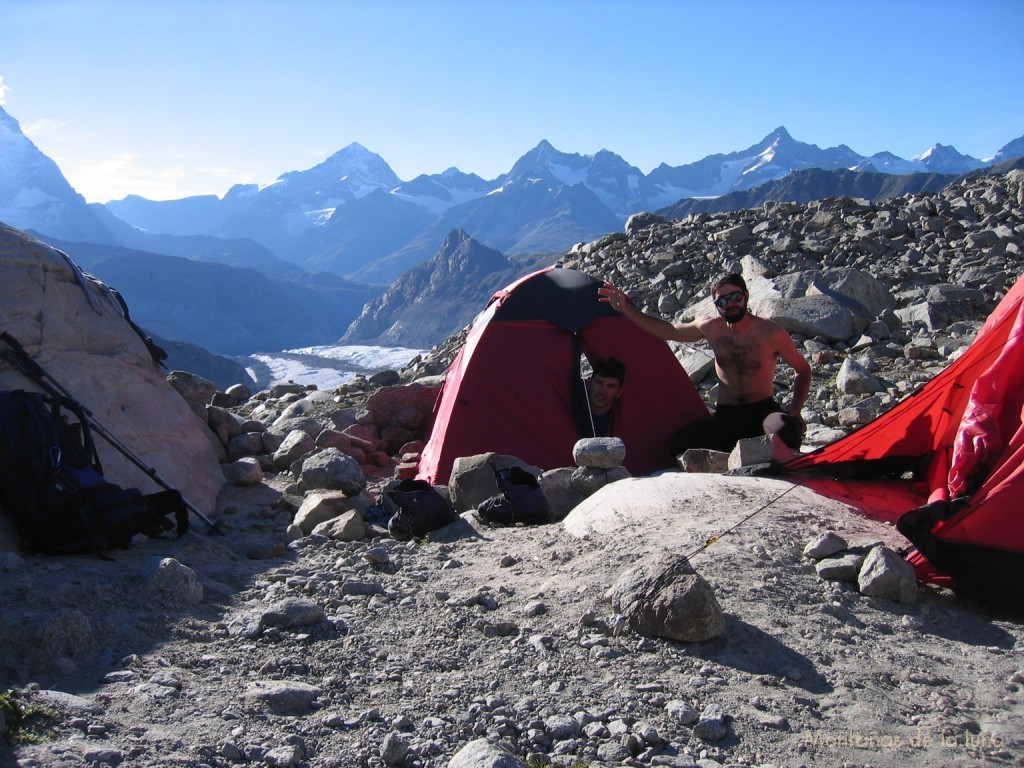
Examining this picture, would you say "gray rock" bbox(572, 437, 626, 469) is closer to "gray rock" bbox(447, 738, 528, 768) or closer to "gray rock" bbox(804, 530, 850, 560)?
"gray rock" bbox(804, 530, 850, 560)

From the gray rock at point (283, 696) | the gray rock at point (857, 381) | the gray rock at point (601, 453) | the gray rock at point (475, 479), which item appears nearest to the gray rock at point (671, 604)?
the gray rock at point (283, 696)

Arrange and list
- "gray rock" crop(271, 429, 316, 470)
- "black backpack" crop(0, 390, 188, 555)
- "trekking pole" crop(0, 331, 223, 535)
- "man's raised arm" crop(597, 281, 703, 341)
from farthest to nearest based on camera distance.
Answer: "gray rock" crop(271, 429, 316, 470) → "man's raised arm" crop(597, 281, 703, 341) → "trekking pole" crop(0, 331, 223, 535) → "black backpack" crop(0, 390, 188, 555)

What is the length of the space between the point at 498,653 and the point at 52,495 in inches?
128

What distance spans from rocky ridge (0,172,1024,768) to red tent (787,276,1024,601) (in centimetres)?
26

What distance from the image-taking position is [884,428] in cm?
645

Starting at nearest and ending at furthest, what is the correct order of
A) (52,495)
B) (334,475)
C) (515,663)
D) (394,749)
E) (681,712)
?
(394,749)
(681,712)
(515,663)
(52,495)
(334,475)

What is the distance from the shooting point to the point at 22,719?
303 centimetres

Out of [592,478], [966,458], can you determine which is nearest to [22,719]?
[592,478]

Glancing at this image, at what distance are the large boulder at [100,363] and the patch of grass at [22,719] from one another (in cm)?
392

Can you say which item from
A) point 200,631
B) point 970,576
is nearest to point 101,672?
point 200,631

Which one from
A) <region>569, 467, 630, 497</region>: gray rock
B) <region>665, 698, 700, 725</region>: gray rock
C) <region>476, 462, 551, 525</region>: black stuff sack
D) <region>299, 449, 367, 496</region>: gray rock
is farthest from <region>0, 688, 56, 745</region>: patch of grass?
<region>299, 449, 367, 496</region>: gray rock

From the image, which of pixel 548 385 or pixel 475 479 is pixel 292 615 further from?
pixel 548 385

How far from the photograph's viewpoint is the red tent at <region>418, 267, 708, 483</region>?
27.8 feet

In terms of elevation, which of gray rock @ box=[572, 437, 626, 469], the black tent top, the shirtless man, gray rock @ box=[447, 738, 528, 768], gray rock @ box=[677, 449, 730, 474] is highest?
the black tent top
